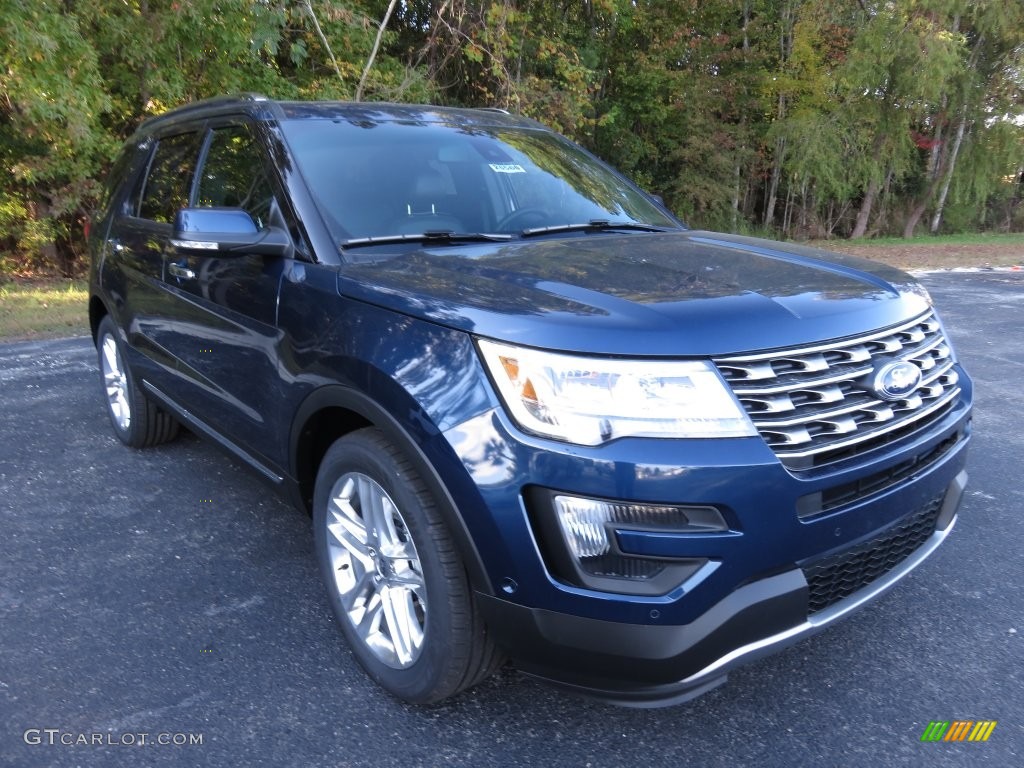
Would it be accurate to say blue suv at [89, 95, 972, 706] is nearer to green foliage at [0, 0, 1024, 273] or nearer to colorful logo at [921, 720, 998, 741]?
colorful logo at [921, 720, 998, 741]

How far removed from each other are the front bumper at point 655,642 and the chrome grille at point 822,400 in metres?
0.33

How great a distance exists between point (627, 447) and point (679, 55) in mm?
25717

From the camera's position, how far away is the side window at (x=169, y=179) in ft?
12.4

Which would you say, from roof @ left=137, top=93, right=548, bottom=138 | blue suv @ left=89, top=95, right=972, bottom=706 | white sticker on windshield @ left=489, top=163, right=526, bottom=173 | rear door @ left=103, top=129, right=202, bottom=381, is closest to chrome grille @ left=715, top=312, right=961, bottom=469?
blue suv @ left=89, top=95, right=972, bottom=706

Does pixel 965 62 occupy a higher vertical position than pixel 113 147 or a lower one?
higher

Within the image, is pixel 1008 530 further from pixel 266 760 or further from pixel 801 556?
pixel 266 760

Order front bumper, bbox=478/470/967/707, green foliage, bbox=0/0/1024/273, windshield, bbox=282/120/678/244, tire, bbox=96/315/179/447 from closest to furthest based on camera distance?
front bumper, bbox=478/470/967/707 < windshield, bbox=282/120/678/244 < tire, bbox=96/315/179/447 < green foliage, bbox=0/0/1024/273

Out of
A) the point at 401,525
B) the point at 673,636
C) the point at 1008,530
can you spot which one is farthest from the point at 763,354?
the point at 1008,530

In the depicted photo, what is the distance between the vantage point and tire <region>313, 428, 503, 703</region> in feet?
7.12

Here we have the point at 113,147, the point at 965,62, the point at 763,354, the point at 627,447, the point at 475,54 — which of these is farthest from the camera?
the point at 965,62

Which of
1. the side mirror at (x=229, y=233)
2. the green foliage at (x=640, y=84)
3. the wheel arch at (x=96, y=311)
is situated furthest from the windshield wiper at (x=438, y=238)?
the green foliage at (x=640, y=84)

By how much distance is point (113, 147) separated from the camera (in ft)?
42.9

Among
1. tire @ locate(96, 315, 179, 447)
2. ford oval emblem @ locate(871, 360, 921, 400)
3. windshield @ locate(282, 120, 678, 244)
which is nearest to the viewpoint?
ford oval emblem @ locate(871, 360, 921, 400)

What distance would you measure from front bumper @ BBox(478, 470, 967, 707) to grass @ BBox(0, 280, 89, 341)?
25.0 ft
